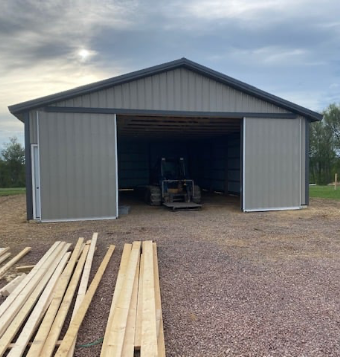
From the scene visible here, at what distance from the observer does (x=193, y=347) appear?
2809 mm

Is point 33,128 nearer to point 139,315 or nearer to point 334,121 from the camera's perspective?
point 139,315

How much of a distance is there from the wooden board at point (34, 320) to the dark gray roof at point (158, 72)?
605 centimetres

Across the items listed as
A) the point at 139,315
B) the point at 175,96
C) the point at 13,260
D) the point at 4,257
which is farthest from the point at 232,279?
the point at 175,96

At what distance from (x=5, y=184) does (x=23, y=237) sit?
2523 cm

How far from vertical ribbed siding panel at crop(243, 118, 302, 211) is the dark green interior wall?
6.71 metres

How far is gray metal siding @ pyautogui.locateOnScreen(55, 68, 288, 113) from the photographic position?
31.1ft

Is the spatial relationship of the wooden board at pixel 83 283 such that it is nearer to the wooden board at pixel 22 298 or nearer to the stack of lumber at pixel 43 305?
the stack of lumber at pixel 43 305

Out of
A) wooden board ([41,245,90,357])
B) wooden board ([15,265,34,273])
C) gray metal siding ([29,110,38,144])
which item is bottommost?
wooden board ([15,265,34,273])

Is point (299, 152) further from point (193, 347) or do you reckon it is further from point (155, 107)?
point (193, 347)

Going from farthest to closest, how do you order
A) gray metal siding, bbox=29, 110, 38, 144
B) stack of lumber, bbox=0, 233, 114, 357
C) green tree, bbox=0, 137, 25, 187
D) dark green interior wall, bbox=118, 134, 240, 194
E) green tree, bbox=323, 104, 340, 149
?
green tree, bbox=323, 104, 340, 149
green tree, bbox=0, 137, 25, 187
dark green interior wall, bbox=118, 134, 240, 194
gray metal siding, bbox=29, 110, 38, 144
stack of lumber, bbox=0, 233, 114, 357

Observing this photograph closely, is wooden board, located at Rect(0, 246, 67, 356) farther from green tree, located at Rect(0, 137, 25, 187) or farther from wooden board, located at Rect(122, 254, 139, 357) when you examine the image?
green tree, located at Rect(0, 137, 25, 187)

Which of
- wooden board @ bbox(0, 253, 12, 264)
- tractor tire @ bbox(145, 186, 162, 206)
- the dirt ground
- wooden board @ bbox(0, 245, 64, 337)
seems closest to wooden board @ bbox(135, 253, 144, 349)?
the dirt ground

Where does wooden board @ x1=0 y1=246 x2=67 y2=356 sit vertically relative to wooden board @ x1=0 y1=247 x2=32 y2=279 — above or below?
above

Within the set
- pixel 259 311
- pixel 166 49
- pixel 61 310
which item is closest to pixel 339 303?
pixel 259 311
